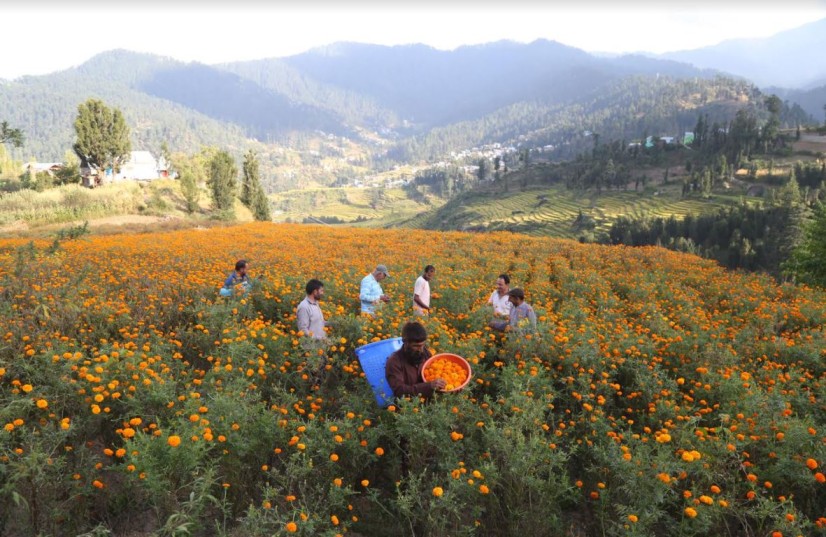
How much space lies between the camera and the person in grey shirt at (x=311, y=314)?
611 cm

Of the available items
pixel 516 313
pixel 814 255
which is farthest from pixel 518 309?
pixel 814 255

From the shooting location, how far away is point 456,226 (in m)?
108

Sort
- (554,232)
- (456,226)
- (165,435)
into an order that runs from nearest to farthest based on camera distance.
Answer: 1. (165,435)
2. (554,232)
3. (456,226)

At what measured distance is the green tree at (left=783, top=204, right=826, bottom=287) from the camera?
15398 mm

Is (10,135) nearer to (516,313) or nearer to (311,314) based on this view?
(311,314)

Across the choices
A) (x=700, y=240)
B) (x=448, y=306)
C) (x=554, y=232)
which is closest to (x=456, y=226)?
(x=554, y=232)

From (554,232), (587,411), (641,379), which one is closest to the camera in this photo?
(587,411)

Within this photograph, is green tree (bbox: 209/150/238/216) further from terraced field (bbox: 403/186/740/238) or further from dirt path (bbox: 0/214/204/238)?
terraced field (bbox: 403/186/740/238)

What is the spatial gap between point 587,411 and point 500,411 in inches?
51.6

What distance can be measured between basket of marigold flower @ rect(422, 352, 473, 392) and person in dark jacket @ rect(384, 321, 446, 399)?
0.13 meters

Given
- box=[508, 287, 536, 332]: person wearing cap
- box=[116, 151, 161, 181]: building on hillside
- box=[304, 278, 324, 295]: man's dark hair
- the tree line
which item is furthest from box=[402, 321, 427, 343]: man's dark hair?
box=[116, 151, 161, 181]: building on hillside

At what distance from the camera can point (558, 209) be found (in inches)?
3947

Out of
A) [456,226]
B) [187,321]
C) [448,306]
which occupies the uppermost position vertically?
[187,321]

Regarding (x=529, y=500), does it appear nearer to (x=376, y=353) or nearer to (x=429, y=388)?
(x=429, y=388)
